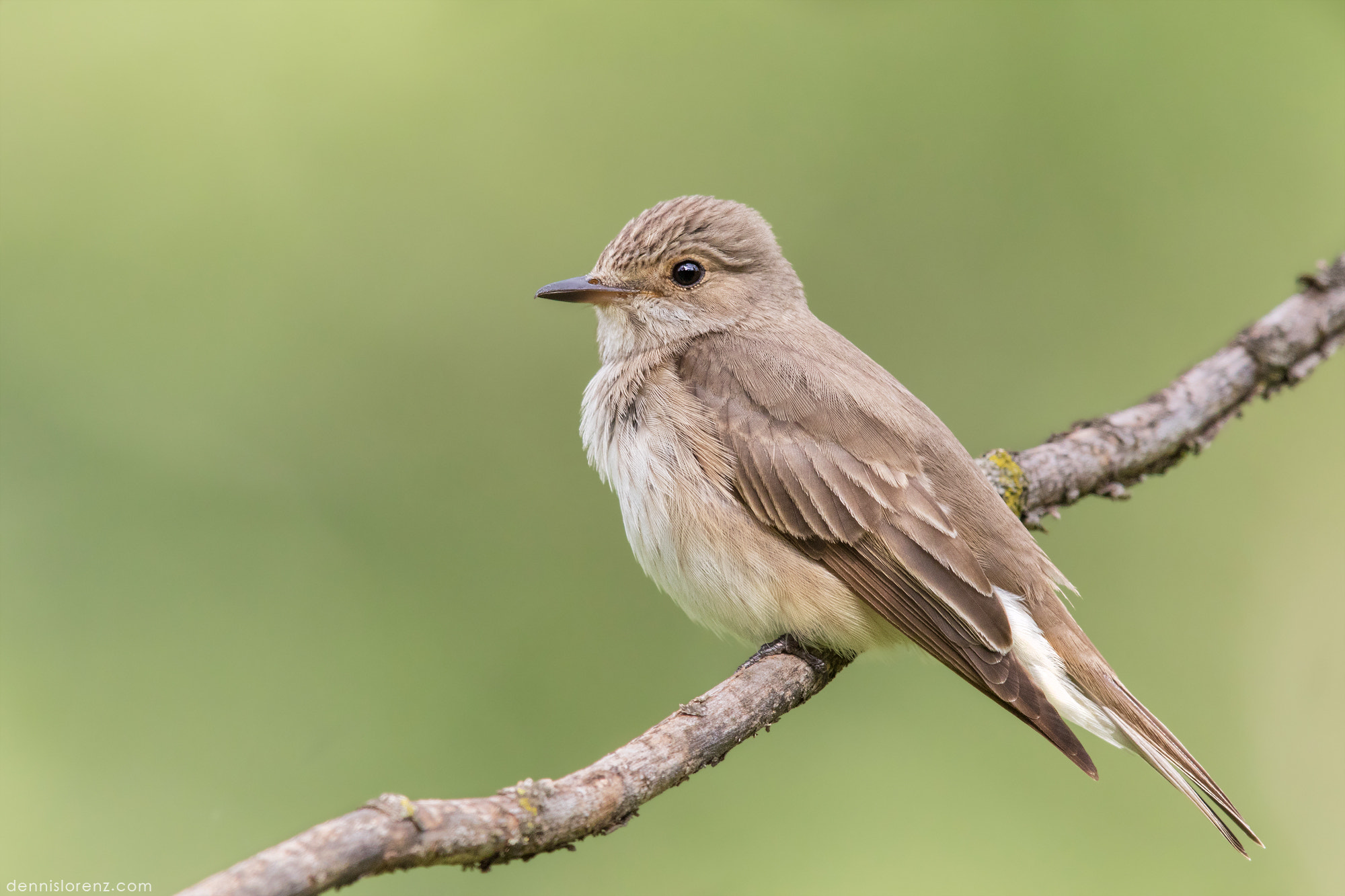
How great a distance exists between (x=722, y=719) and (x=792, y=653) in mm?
923

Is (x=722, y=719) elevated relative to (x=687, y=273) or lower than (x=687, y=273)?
lower

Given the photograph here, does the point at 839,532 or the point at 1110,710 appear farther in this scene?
the point at 839,532

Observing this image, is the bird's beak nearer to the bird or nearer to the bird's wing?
the bird

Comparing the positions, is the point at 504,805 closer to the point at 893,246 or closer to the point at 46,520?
the point at 46,520

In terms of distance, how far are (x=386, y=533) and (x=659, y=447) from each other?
10.3 feet

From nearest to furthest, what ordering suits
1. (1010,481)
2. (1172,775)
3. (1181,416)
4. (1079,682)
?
(1172,775), (1079,682), (1010,481), (1181,416)

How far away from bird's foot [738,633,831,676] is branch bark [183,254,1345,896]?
0.03 m

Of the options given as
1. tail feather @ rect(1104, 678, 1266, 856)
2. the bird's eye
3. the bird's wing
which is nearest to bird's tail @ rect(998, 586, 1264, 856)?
tail feather @ rect(1104, 678, 1266, 856)

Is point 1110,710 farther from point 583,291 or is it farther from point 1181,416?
point 583,291

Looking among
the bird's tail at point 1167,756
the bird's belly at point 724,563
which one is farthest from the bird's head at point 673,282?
the bird's tail at point 1167,756

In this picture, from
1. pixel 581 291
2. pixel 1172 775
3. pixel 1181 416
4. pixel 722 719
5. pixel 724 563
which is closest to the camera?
pixel 722 719

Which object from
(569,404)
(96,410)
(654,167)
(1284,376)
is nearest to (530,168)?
(654,167)

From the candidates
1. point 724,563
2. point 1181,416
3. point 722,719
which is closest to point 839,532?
point 724,563

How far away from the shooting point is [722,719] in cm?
353
